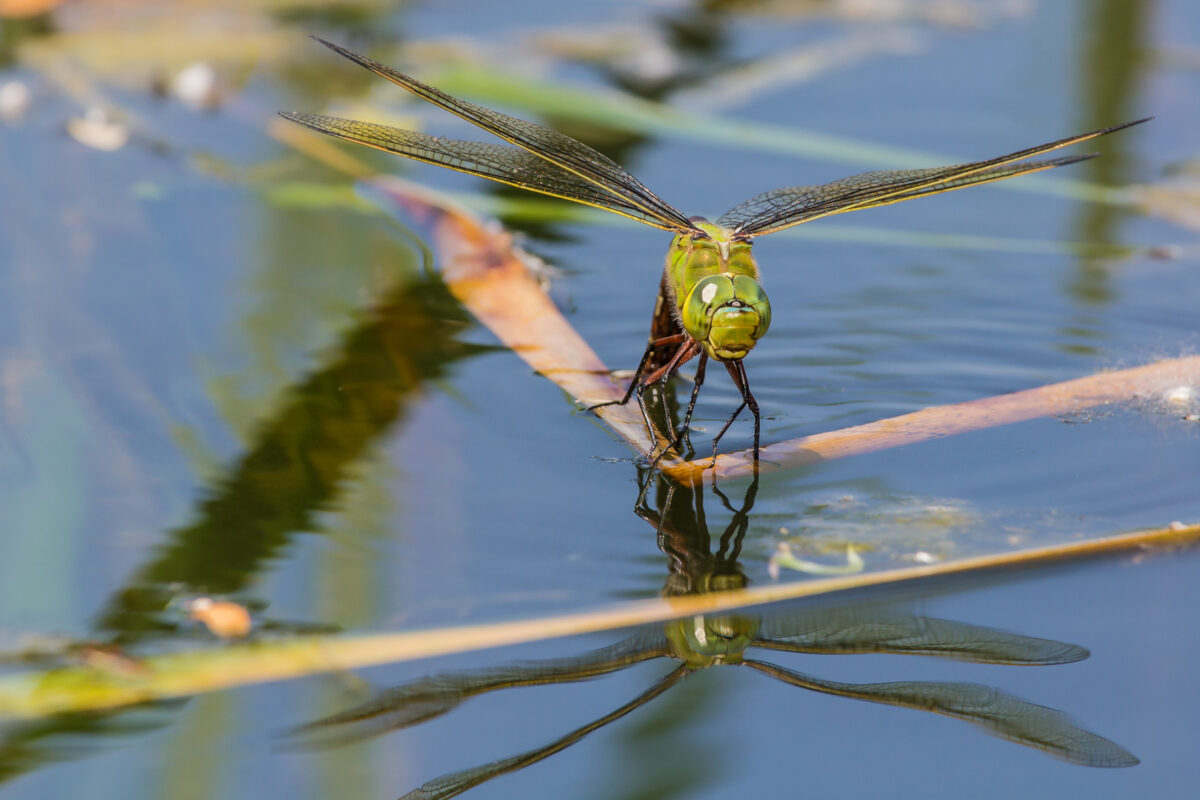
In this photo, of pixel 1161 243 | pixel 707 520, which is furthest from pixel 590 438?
pixel 1161 243

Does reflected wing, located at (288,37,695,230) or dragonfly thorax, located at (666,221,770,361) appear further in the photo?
reflected wing, located at (288,37,695,230)

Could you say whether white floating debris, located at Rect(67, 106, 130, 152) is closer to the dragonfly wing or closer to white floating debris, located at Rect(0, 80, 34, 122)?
white floating debris, located at Rect(0, 80, 34, 122)

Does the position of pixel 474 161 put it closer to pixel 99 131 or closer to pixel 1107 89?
pixel 99 131

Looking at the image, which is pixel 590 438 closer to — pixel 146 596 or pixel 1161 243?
pixel 146 596

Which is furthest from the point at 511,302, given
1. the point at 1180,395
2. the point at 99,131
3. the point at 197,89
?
the point at 197,89

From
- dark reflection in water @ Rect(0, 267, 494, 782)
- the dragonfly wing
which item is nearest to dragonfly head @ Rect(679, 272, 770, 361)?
the dragonfly wing

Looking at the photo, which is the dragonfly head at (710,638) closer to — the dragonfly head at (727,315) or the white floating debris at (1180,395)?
the dragonfly head at (727,315)

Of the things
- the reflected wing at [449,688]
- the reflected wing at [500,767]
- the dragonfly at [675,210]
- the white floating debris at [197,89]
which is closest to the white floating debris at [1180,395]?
the dragonfly at [675,210]
